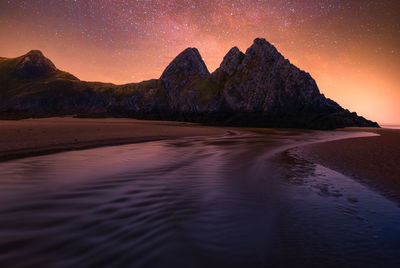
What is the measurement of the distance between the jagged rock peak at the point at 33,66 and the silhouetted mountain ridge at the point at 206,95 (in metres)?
0.83

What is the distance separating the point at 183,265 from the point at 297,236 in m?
2.34

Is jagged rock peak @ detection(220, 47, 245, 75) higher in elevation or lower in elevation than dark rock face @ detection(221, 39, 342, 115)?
higher

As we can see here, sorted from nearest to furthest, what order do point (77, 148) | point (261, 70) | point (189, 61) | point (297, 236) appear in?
point (297, 236)
point (77, 148)
point (261, 70)
point (189, 61)

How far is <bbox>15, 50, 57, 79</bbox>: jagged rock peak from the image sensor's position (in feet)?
575

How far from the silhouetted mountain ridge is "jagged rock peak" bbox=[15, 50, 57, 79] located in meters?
0.83

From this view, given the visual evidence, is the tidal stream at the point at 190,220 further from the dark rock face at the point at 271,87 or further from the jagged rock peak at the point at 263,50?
the jagged rock peak at the point at 263,50

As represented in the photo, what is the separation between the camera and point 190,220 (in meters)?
4.75

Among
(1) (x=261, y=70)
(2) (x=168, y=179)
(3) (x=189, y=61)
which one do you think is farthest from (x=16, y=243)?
(3) (x=189, y=61)

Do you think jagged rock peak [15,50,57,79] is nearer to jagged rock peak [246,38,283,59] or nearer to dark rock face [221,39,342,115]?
dark rock face [221,39,342,115]

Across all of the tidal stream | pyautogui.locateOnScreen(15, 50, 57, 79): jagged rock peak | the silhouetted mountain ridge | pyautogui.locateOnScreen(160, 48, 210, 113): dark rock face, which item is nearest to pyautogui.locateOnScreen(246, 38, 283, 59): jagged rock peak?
the silhouetted mountain ridge

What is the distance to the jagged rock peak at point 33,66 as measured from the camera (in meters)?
175

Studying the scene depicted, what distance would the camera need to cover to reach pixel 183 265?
311 centimetres

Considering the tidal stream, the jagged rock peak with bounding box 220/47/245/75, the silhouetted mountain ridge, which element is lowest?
the tidal stream

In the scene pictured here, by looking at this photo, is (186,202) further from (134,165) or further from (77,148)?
(77,148)
